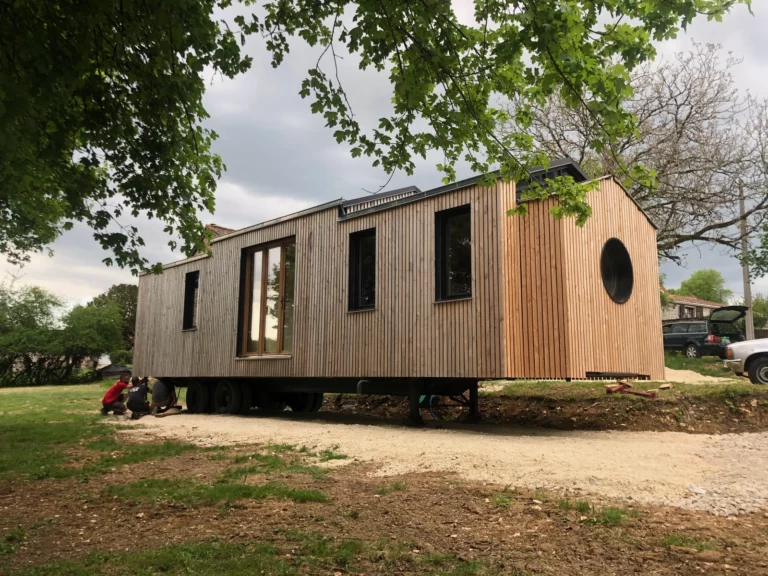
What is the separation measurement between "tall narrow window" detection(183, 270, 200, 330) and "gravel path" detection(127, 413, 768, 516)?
5.23m

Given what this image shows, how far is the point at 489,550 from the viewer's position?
3.03 m

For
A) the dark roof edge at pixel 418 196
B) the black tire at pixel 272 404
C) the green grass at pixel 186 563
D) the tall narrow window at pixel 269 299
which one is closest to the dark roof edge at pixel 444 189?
the dark roof edge at pixel 418 196

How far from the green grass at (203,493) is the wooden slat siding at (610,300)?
5023 mm

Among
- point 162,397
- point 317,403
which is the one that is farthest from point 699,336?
point 162,397

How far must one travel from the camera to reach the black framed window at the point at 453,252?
29.1 ft

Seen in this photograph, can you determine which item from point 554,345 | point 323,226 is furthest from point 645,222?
point 323,226

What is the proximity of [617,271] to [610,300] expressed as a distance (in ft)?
3.34

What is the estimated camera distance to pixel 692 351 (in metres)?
22.6

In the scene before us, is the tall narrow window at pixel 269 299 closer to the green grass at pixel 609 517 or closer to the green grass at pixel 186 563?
the green grass at pixel 186 563

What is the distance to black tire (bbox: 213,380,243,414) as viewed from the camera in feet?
40.5

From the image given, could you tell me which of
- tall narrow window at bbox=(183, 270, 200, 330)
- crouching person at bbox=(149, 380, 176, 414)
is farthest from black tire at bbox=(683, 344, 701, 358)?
crouching person at bbox=(149, 380, 176, 414)

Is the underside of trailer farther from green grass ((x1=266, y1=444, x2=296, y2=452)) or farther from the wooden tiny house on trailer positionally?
green grass ((x1=266, y1=444, x2=296, y2=452))

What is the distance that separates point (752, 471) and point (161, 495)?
15.9ft

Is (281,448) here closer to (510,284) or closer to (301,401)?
(510,284)
